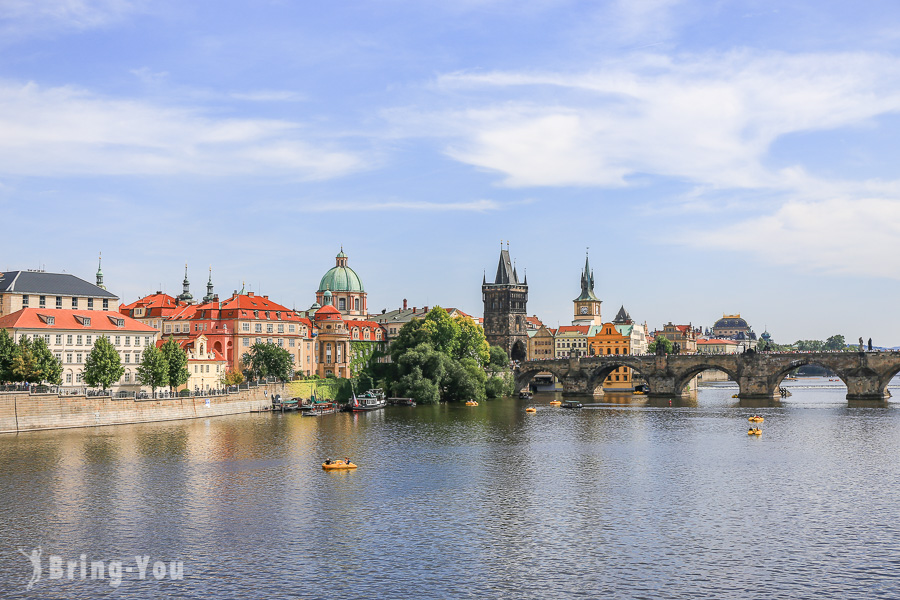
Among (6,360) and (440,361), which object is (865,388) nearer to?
(440,361)

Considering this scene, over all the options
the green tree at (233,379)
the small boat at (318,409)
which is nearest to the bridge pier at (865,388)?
the small boat at (318,409)

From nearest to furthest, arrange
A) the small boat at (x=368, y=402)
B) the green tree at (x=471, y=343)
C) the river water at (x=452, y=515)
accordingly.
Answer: the river water at (x=452, y=515) → the small boat at (x=368, y=402) → the green tree at (x=471, y=343)

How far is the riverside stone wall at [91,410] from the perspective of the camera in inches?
3836

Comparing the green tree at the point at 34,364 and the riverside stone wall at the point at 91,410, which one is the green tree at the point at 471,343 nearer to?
the riverside stone wall at the point at 91,410

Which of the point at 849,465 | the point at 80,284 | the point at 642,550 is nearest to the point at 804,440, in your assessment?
the point at 849,465

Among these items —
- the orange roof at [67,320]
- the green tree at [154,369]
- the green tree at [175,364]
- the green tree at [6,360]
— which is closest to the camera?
the green tree at [6,360]

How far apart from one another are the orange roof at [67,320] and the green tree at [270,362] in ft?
71.4

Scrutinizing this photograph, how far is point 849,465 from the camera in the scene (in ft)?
256

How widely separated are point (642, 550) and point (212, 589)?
72.1 feet

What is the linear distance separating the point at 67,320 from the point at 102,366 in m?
15.7

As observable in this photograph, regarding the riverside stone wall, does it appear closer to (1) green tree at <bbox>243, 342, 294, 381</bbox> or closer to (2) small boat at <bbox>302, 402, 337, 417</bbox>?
(2) small boat at <bbox>302, 402, 337, 417</bbox>

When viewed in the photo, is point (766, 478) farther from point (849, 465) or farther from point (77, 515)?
point (77, 515)

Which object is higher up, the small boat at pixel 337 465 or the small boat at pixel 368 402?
the small boat at pixel 368 402

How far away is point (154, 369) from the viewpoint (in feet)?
406
